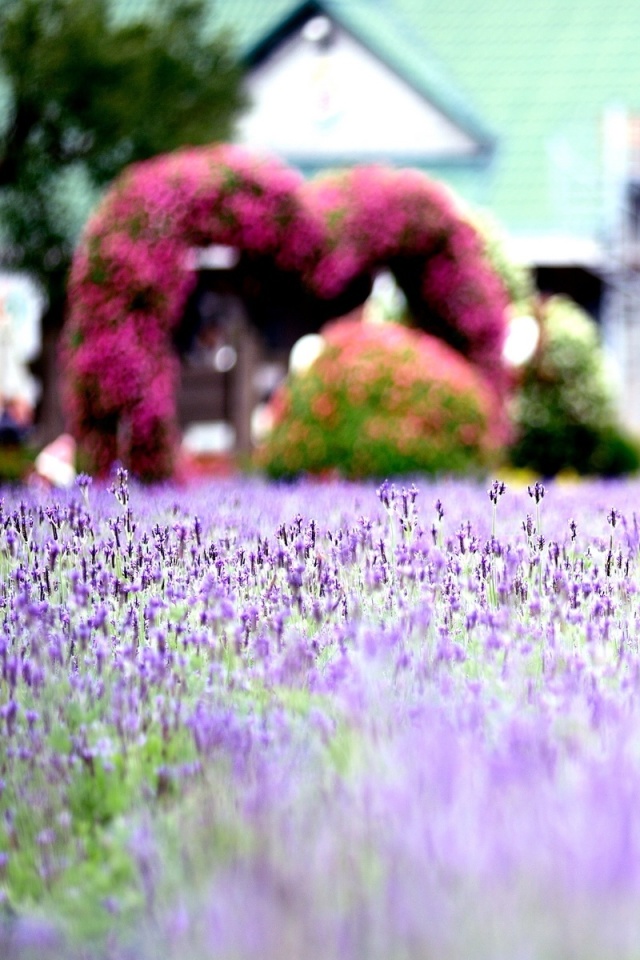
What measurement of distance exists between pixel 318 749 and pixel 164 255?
26.9 feet

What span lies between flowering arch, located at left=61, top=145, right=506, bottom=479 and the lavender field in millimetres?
5930

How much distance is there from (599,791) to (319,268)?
9.19m

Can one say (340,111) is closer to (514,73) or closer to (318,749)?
(514,73)

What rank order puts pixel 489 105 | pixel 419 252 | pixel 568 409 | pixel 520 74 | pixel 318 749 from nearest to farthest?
pixel 318 749 → pixel 419 252 → pixel 568 409 → pixel 489 105 → pixel 520 74

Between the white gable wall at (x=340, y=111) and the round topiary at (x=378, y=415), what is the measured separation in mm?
12460

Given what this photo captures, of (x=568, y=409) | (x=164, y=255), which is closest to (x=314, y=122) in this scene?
(x=568, y=409)

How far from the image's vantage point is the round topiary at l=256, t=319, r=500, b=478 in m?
10.4

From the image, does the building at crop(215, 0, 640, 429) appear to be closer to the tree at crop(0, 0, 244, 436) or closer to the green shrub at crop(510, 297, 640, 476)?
the tree at crop(0, 0, 244, 436)

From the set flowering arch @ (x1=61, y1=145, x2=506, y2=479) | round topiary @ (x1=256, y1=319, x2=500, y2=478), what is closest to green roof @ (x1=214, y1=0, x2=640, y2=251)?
flowering arch @ (x1=61, y1=145, x2=506, y2=479)

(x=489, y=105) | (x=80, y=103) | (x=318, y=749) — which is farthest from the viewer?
(x=489, y=105)

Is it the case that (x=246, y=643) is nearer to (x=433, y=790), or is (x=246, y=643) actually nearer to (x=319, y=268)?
(x=433, y=790)

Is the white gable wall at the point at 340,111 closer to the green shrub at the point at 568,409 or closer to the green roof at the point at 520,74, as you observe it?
the green roof at the point at 520,74

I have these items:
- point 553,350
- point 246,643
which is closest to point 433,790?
point 246,643

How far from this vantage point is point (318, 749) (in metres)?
2.77
